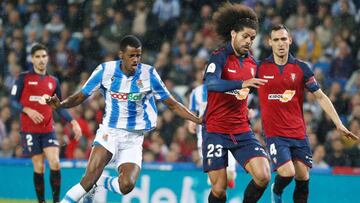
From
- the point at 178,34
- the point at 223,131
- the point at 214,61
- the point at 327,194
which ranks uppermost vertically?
the point at 178,34

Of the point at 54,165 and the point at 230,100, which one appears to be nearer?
the point at 230,100

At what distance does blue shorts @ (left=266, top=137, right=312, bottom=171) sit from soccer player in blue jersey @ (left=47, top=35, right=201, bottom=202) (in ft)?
3.06

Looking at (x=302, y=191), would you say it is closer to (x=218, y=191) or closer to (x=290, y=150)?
(x=290, y=150)

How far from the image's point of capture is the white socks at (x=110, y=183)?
10617 mm

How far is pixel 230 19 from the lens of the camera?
34.1 ft

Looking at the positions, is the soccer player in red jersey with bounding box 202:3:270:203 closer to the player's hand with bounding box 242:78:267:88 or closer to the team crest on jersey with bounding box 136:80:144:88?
the player's hand with bounding box 242:78:267:88

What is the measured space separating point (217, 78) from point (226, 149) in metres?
0.87

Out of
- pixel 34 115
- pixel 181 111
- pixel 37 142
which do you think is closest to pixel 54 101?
pixel 181 111

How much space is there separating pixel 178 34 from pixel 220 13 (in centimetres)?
789

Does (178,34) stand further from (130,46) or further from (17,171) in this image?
(130,46)

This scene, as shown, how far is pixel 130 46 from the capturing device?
10.4 metres

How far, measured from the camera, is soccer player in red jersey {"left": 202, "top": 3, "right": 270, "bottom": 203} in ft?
32.9

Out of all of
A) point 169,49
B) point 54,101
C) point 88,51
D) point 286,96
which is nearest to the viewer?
point 54,101

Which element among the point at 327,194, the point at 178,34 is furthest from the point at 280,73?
the point at 178,34
